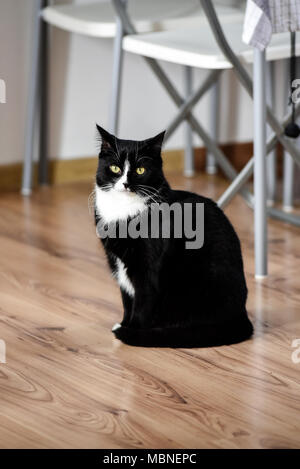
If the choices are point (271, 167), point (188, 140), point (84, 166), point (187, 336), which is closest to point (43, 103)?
point (84, 166)

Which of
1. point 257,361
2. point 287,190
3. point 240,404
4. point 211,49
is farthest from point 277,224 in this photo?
point 240,404

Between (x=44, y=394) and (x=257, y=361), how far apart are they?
0.42m

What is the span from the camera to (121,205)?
1628 millimetres

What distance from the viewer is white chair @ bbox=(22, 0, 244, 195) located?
8.09 feet

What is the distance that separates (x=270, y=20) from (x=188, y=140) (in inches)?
54.8

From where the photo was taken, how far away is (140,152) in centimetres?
161

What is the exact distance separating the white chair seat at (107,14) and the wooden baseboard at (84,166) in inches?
21.1

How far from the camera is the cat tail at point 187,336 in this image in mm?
1640

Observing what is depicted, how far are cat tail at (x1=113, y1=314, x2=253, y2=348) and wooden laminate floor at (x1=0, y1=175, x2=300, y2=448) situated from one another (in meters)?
0.02

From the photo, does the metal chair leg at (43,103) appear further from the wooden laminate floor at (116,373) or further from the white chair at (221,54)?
the wooden laminate floor at (116,373)

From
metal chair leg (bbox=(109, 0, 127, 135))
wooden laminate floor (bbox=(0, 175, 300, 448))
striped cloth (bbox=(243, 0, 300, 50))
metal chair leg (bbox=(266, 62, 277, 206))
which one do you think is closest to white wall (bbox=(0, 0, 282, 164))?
metal chair leg (bbox=(266, 62, 277, 206))

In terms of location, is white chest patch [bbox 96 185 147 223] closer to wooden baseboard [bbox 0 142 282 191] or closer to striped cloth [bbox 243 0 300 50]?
striped cloth [bbox 243 0 300 50]

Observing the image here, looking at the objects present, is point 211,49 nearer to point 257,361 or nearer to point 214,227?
point 214,227

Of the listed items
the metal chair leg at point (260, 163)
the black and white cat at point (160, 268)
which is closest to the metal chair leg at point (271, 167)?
the metal chair leg at point (260, 163)
